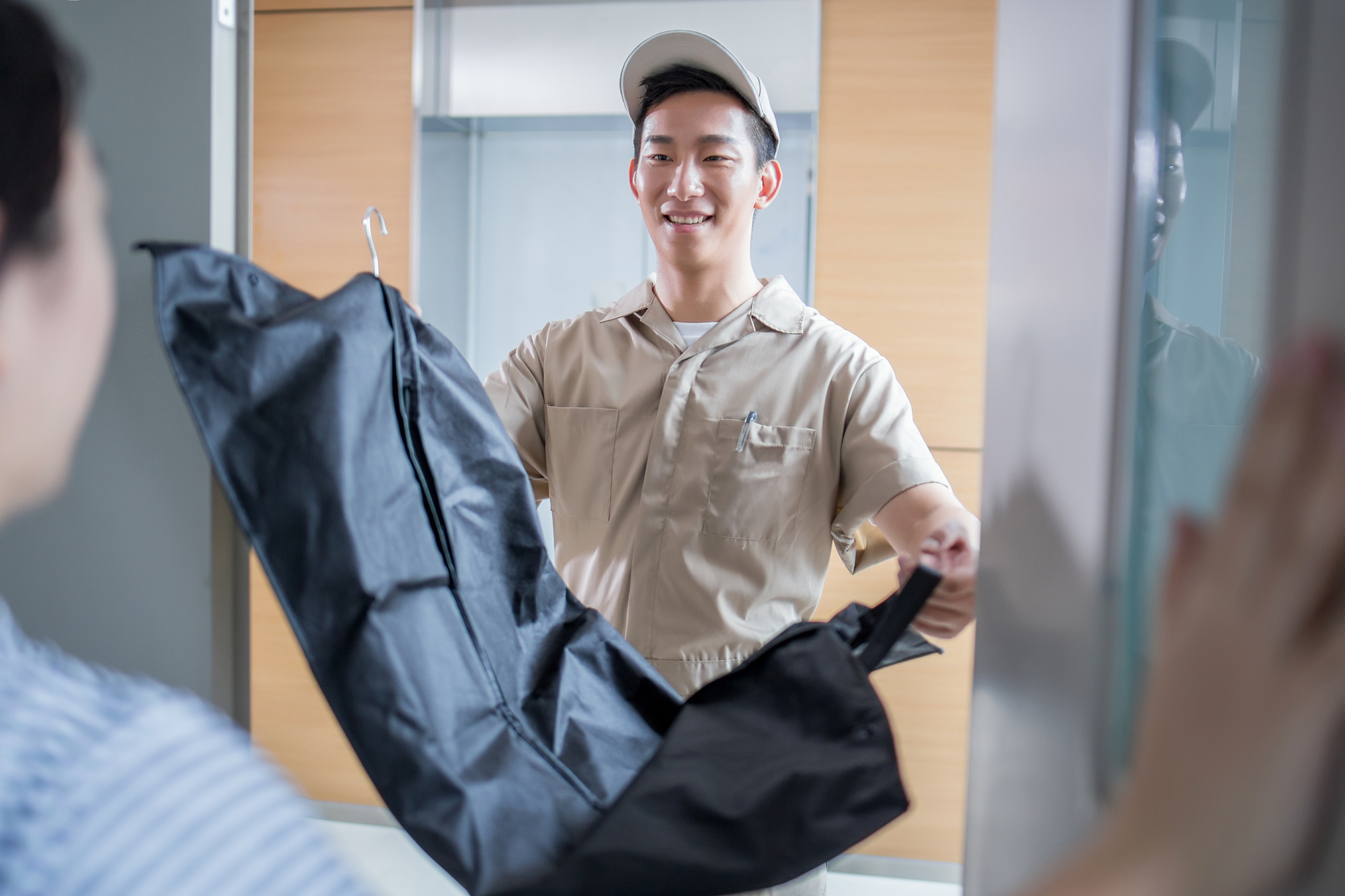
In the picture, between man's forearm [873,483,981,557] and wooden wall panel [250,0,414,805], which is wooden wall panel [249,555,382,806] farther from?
man's forearm [873,483,981,557]

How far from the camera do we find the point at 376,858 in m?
2.40

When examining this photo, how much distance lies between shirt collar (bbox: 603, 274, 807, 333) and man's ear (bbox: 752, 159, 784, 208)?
137 millimetres

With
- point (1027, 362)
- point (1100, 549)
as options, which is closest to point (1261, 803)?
point (1100, 549)

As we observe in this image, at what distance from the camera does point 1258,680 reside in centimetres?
32

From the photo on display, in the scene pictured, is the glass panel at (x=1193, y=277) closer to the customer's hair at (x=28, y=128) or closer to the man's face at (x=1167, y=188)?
the man's face at (x=1167, y=188)

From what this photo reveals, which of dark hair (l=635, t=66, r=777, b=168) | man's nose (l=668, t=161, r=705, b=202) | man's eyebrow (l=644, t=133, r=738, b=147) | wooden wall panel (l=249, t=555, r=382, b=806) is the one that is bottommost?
wooden wall panel (l=249, t=555, r=382, b=806)

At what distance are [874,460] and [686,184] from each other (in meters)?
0.50

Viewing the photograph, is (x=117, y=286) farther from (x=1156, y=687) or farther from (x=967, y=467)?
(x=967, y=467)

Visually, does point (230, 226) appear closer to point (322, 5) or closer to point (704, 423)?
point (704, 423)

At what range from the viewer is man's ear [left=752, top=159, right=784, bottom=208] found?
1533 mm

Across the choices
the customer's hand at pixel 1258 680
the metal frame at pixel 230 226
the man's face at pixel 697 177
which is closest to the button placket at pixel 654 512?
the man's face at pixel 697 177

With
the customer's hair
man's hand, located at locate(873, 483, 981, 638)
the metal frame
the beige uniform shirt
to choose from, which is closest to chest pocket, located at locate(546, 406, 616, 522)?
the beige uniform shirt

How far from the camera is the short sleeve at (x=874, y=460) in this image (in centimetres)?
124

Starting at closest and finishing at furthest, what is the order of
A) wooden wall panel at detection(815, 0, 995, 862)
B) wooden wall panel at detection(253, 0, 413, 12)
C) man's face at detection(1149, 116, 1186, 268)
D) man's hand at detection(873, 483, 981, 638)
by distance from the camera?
man's face at detection(1149, 116, 1186, 268) → man's hand at detection(873, 483, 981, 638) → wooden wall panel at detection(815, 0, 995, 862) → wooden wall panel at detection(253, 0, 413, 12)
